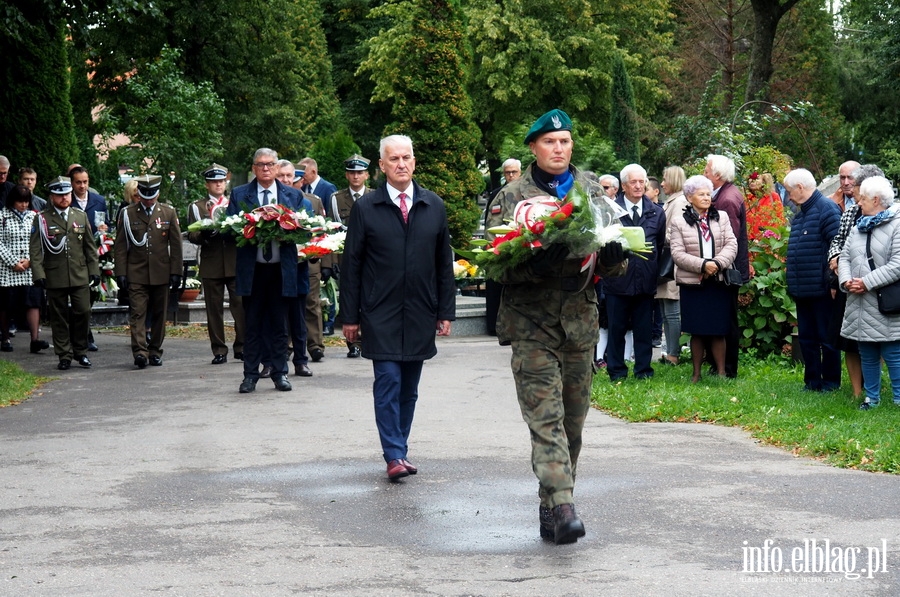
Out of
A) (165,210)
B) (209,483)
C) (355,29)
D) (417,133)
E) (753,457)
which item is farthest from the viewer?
(355,29)

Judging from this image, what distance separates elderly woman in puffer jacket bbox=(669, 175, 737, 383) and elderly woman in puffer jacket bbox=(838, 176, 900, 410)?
1.60m

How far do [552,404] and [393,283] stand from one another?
2.04m

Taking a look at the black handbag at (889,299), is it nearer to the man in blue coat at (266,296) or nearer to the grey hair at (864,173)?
the grey hair at (864,173)

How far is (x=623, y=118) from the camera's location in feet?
123

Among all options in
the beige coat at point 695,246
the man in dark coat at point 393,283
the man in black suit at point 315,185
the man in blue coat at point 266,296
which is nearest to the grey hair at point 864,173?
the beige coat at point 695,246

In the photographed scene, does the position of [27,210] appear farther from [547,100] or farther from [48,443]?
[547,100]

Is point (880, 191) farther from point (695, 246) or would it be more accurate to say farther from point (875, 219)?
point (695, 246)

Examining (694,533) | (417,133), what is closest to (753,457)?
(694,533)

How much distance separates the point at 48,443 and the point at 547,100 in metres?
39.4

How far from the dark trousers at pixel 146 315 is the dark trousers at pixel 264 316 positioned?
2.85m

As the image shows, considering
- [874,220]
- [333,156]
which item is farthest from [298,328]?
[333,156]

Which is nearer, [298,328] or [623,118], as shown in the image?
[298,328]

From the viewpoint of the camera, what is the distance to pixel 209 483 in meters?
8.06

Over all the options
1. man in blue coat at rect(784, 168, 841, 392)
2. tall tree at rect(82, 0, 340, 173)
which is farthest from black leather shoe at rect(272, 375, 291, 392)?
tall tree at rect(82, 0, 340, 173)
